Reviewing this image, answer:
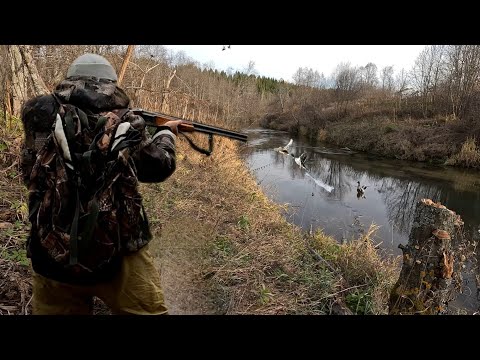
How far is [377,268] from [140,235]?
4532mm

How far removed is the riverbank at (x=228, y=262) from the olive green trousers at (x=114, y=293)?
1326 millimetres

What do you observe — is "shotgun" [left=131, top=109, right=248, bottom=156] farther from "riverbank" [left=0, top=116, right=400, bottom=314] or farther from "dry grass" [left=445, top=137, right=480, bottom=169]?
"dry grass" [left=445, top=137, right=480, bottom=169]

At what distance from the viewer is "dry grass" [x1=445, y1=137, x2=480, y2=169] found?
1759 centimetres

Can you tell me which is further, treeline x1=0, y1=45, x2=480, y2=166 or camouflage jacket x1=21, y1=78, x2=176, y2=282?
treeline x1=0, y1=45, x2=480, y2=166

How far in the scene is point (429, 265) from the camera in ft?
9.78

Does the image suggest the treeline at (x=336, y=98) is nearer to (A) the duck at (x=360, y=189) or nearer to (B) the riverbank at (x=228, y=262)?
(B) the riverbank at (x=228, y=262)

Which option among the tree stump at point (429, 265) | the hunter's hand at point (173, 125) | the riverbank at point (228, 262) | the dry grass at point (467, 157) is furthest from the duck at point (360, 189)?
the hunter's hand at point (173, 125)

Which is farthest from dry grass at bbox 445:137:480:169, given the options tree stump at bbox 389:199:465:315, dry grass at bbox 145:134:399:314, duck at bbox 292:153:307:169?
tree stump at bbox 389:199:465:315

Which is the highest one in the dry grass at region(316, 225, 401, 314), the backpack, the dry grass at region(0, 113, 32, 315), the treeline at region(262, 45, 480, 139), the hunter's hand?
the treeline at region(262, 45, 480, 139)

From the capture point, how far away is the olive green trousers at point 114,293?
1.50m

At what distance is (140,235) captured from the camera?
1553mm

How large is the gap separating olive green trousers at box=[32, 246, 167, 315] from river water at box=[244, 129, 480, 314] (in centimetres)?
603
